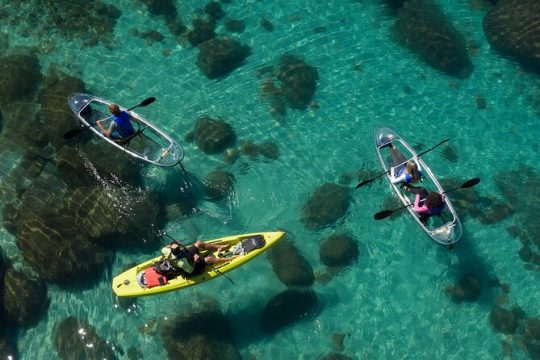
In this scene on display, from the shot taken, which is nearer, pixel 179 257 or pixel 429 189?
pixel 179 257

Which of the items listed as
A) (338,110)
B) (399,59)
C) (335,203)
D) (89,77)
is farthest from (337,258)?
(89,77)

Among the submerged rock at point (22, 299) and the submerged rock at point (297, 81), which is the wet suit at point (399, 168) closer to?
the submerged rock at point (297, 81)

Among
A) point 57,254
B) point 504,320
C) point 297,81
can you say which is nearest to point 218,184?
point 297,81

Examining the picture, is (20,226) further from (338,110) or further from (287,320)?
A: (338,110)

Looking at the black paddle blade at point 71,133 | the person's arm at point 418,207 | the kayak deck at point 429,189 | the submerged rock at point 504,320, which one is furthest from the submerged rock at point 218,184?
the submerged rock at point 504,320

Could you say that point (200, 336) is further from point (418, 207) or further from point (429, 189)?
point (429, 189)
